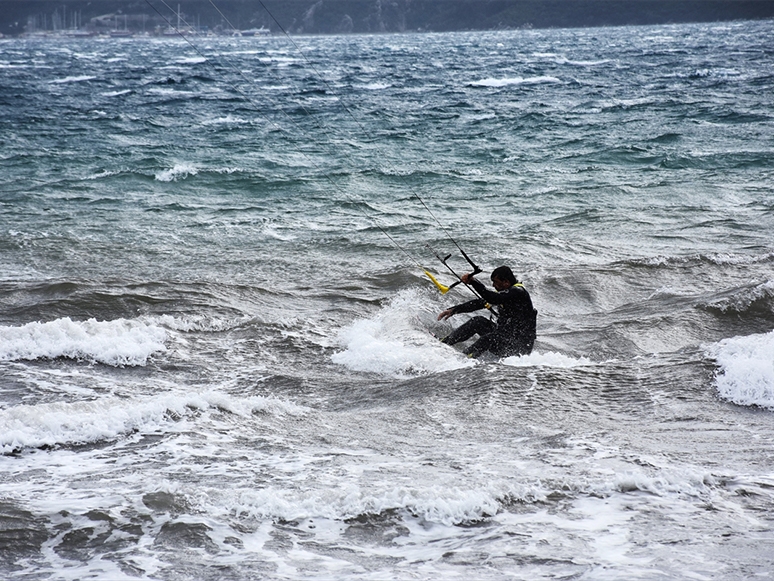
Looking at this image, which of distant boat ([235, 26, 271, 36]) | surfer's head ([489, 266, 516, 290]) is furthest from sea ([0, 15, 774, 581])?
distant boat ([235, 26, 271, 36])

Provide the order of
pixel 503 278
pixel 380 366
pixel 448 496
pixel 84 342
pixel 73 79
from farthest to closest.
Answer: pixel 73 79 < pixel 503 278 < pixel 84 342 < pixel 380 366 < pixel 448 496

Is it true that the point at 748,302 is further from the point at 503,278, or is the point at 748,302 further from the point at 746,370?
the point at 503,278

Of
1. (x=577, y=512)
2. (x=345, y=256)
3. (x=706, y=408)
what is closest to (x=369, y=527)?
(x=577, y=512)

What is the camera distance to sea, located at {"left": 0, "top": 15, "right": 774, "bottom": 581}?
175 inches

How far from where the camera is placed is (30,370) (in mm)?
7270

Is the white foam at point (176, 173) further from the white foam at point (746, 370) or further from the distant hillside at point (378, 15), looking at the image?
the distant hillside at point (378, 15)

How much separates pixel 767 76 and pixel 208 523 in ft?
131

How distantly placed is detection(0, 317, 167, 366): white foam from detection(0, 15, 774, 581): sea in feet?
0.12

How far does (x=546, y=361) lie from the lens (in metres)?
7.80

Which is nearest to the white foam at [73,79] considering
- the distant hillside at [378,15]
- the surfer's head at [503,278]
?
the surfer's head at [503,278]

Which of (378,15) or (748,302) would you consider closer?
(748,302)

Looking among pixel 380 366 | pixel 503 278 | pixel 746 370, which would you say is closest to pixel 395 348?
pixel 380 366

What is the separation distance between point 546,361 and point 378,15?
189 meters

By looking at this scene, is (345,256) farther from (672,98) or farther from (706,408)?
(672,98)
